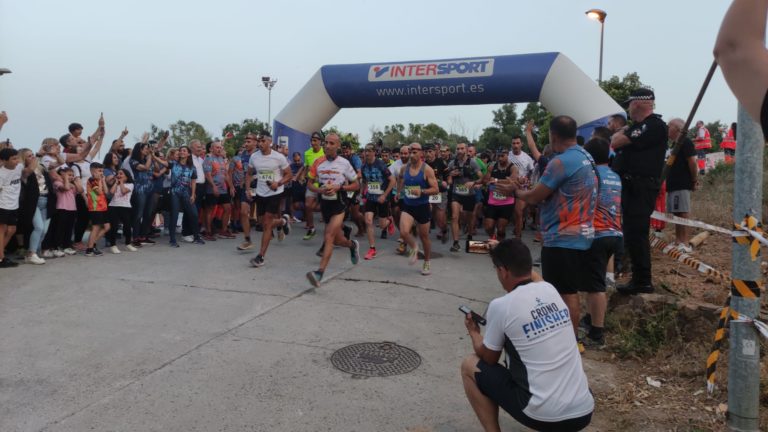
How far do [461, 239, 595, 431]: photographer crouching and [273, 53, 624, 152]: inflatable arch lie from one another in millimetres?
8893

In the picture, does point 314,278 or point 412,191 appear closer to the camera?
point 314,278

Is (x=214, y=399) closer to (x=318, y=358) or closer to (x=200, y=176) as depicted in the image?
(x=318, y=358)

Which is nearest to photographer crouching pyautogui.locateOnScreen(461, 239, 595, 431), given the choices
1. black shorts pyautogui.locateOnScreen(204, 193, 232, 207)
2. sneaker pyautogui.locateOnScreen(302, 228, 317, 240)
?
sneaker pyautogui.locateOnScreen(302, 228, 317, 240)

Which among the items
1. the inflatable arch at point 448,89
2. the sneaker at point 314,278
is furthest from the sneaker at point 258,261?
the inflatable arch at point 448,89

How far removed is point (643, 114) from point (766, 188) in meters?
6.21

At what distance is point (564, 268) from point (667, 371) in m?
1.08

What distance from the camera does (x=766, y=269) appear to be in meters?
5.85

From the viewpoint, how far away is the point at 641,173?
5164mm

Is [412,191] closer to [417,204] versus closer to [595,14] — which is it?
[417,204]

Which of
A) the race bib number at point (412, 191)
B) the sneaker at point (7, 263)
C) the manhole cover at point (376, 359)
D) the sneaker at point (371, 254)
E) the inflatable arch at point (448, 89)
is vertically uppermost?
the inflatable arch at point (448, 89)

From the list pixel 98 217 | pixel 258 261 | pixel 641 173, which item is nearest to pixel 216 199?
pixel 98 217

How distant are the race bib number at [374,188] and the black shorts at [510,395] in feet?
22.0

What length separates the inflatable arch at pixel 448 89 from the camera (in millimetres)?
10992

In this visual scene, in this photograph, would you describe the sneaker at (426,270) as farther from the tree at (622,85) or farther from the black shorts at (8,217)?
the tree at (622,85)
